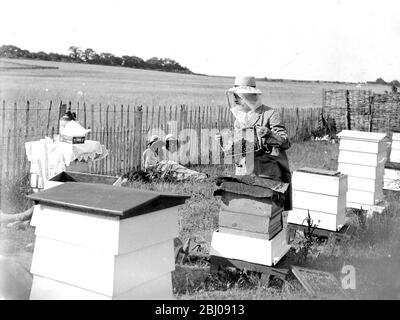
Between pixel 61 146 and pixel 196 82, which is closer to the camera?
pixel 61 146

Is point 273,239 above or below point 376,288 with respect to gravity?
above

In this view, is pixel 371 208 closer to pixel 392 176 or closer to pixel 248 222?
pixel 392 176

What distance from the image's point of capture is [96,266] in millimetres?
2564

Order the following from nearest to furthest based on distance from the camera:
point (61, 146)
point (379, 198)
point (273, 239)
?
1. point (273, 239)
2. point (61, 146)
3. point (379, 198)

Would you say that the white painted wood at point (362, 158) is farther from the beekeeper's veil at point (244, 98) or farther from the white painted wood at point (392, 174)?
the beekeeper's veil at point (244, 98)

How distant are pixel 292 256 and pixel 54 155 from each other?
280cm

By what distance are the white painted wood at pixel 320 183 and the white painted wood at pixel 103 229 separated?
2398 millimetres

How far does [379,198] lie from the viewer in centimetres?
606

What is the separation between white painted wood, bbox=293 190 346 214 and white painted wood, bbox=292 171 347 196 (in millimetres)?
52

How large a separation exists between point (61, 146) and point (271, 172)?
2.48m

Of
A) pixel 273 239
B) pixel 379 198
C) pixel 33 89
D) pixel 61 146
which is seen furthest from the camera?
pixel 33 89

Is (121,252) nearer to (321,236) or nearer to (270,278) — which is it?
(270,278)
